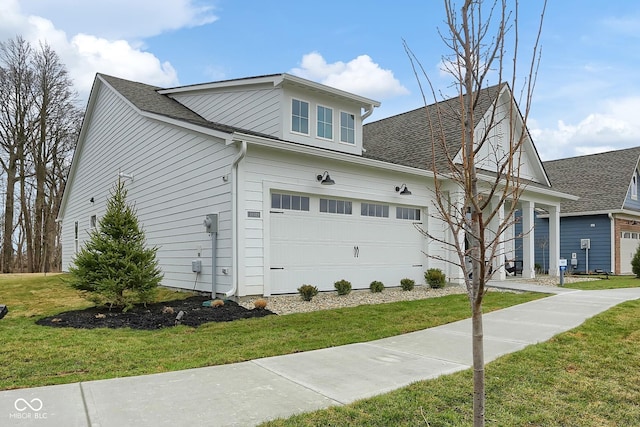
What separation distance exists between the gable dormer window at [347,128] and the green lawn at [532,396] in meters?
8.15

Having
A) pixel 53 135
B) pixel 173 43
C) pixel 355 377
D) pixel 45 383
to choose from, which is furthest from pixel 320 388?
pixel 53 135

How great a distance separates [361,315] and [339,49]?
18.6ft

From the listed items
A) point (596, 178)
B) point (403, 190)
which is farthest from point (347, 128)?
point (596, 178)

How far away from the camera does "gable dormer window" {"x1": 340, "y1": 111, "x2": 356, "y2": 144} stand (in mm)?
12523

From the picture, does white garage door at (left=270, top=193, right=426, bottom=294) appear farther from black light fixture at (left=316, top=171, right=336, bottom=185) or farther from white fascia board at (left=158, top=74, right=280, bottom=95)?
white fascia board at (left=158, top=74, right=280, bottom=95)

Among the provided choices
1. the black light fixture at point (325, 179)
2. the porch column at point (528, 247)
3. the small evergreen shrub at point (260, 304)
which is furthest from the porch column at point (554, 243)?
the small evergreen shrub at point (260, 304)

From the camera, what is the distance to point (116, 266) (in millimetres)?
8633

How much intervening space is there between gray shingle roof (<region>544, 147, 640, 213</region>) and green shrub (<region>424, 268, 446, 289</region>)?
12065 mm

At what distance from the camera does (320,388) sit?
4.17 metres

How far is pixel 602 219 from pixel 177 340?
2045 cm

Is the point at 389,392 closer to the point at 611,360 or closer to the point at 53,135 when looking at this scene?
the point at 611,360

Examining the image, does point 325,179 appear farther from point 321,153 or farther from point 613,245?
point 613,245

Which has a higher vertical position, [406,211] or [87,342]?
[406,211]

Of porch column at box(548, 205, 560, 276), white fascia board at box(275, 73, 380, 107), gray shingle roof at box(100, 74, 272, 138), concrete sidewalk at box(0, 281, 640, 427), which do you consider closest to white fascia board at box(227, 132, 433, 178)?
white fascia board at box(275, 73, 380, 107)
